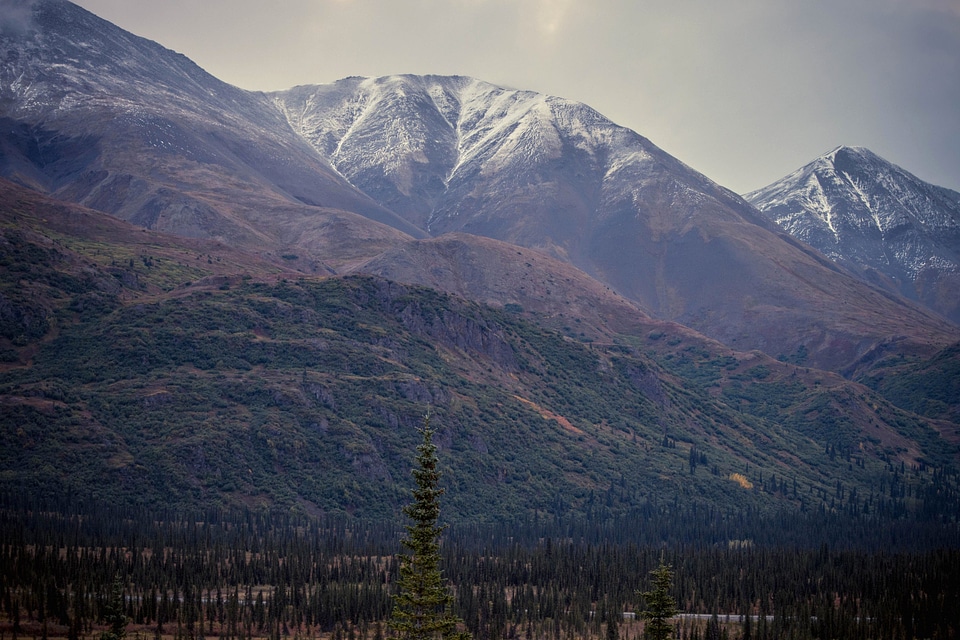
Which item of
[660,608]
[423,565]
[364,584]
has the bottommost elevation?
[364,584]

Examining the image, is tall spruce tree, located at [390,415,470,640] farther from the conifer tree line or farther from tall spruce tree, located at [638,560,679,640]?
the conifer tree line

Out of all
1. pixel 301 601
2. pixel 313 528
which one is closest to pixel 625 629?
pixel 301 601

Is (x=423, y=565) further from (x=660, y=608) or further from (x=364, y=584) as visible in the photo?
(x=364, y=584)

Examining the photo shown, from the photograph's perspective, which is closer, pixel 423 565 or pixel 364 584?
pixel 423 565

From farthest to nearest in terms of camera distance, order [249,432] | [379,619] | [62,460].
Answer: [249,432], [62,460], [379,619]

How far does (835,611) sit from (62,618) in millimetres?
83742

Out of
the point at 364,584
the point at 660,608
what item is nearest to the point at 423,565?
the point at 660,608

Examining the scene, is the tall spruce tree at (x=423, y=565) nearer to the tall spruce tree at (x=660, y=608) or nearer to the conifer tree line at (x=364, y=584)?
the tall spruce tree at (x=660, y=608)

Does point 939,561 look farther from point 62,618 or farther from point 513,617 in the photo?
point 62,618

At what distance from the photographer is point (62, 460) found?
165500 mm

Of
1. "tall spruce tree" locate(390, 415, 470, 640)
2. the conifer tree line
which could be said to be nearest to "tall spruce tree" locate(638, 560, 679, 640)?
"tall spruce tree" locate(390, 415, 470, 640)

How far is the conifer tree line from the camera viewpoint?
102375mm

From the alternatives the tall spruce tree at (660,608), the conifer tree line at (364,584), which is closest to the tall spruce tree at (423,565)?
the tall spruce tree at (660,608)

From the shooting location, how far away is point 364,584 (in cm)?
11881
